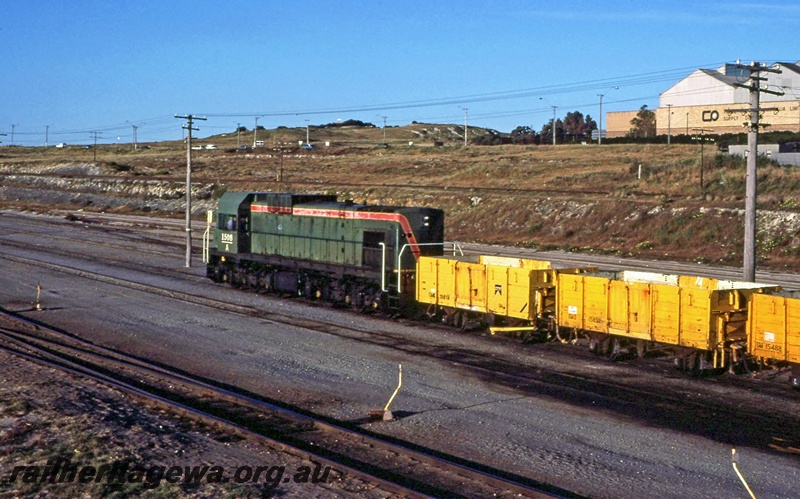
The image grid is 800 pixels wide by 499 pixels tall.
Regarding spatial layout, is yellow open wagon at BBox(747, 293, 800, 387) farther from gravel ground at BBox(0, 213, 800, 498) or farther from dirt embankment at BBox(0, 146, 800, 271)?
dirt embankment at BBox(0, 146, 800, 271)

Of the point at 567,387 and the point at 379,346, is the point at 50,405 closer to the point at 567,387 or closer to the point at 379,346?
the point at 379,346

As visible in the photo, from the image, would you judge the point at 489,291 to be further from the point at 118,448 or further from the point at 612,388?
the point at 118,448

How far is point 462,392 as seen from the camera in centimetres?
1755

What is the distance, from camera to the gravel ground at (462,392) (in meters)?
12.7

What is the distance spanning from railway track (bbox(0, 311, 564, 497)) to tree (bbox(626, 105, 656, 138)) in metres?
106

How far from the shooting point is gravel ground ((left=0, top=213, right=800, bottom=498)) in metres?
12.7

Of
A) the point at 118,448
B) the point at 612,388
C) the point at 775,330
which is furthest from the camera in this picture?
the point at 612,388

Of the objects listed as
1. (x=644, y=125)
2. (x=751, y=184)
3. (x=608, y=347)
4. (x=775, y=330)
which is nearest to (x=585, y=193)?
(x=751, y=184)

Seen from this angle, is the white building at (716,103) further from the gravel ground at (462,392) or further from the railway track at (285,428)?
the railway track at (285,428)

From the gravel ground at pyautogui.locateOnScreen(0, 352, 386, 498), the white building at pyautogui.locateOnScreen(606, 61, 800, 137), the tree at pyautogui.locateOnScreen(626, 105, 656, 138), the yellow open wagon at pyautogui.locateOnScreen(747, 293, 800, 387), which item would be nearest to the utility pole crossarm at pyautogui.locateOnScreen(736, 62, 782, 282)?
the yellow open wagon at pyautogui.locateOnScreen(747, 293, 800, 387)

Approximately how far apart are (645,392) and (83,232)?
168ft

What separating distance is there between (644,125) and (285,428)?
11203cm

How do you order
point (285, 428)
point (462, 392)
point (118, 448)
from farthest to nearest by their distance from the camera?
point (462, 392), point (285, 428), point (118, 448)

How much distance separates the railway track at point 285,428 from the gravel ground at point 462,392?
2.67 feet
